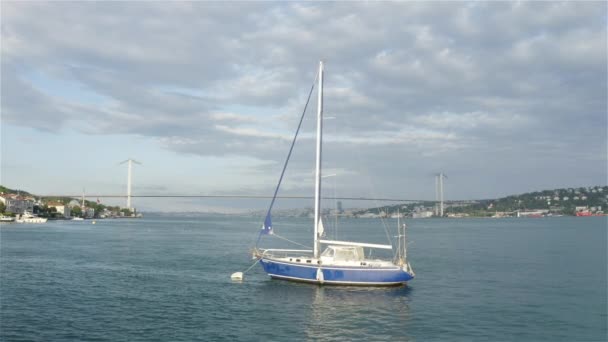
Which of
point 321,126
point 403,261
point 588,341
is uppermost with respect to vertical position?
point 321,126

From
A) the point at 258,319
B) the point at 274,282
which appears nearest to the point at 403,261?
the point at 274,282

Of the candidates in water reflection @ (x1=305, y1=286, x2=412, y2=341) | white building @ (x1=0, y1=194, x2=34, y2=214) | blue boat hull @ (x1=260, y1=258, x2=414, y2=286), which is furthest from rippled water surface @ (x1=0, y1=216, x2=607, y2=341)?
white building @ (x1=0, y1=194, x2=34, y2=214)

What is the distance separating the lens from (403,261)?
34.9 m

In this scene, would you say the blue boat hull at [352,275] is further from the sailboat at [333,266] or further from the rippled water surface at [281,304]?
the rippled water surface at [281,304]

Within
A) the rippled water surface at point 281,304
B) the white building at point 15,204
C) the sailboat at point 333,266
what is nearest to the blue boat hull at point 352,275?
the sailboat at point 333,266

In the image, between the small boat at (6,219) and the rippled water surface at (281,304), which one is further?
the small boat at (6,219)

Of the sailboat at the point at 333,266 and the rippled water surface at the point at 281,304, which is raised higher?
the sailboat at the point at 333,266

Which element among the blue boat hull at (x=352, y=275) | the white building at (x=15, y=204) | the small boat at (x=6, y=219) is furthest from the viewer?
the white building at (x=15, y=204)

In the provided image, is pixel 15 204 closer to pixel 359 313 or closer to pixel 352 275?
pixel 352 275

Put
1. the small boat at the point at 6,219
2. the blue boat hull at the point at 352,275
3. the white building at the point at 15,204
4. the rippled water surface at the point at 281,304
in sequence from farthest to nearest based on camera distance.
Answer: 1. the white building at the point at 15,204
2. the small boat at the point at 6,219
3. the blue boat hull at the point at 352,275
4. the rippled water surface at the point at 281,304

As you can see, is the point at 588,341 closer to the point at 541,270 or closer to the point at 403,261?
the point at 403,261

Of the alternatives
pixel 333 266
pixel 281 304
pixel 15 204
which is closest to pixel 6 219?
pixel 15 204

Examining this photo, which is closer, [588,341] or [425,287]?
[588,341]

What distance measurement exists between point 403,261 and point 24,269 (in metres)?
31.4
